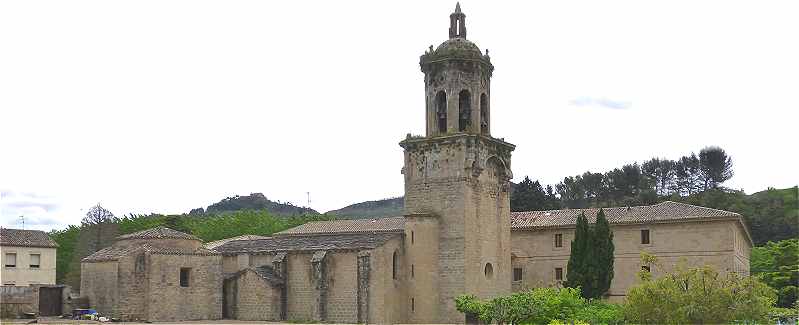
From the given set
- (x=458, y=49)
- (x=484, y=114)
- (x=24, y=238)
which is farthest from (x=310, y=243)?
(x=24, y=238)

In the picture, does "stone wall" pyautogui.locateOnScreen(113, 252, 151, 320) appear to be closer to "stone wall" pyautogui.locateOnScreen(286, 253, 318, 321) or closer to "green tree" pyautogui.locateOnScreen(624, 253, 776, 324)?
"stone wall" pyautogui.locateOnScreen(286, 253, 318, 321)

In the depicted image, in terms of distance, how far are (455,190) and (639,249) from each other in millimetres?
15840

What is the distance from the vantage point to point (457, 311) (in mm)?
38781

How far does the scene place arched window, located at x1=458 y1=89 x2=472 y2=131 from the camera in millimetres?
40688

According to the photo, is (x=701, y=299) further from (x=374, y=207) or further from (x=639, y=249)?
(x=374, y=207)

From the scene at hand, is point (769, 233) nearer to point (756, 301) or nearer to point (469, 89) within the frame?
point (469, 89)

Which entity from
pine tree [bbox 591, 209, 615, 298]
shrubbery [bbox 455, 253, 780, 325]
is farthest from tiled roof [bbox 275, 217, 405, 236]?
shrubbery [bbox 455, 253, 780, 325]

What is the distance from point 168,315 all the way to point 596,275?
21384 mm

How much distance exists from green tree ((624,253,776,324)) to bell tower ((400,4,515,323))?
45.7ft

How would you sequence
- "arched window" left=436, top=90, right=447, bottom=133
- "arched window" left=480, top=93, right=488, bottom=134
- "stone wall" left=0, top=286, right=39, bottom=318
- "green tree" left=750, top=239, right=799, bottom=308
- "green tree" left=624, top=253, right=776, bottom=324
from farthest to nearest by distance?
"green tree" left=750, top=239, right=799, bottom=308
"arched window" left=480, top=93, right=488, bottom=134
"arched window" left=436, top=90, right=447, bottom=133
"stone wall" left=0, top=286, right=39, bottom=318
"green tree" left=624, top=253, right=776, bottom=324

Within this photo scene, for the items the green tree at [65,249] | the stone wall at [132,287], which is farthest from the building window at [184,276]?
the green tree at [65,249]

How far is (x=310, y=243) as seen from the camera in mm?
42250

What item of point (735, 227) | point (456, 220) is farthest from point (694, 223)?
point (456, 220)

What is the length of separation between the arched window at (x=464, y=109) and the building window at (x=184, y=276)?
14776mm
